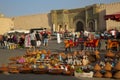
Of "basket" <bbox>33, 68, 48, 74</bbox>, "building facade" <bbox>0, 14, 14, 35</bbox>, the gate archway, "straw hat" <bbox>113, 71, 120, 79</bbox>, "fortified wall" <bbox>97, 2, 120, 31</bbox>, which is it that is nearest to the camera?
"straw hat" <bbox>113, 71, 120, 79</bbox>

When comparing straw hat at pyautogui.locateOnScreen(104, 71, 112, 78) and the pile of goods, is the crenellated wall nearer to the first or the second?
the pile of goods

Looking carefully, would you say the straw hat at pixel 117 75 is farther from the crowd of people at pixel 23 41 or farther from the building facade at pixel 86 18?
the building facade at pixel 86 18

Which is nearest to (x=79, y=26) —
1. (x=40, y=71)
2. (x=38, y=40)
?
(x=38, y=40)

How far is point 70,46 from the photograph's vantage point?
2175cm

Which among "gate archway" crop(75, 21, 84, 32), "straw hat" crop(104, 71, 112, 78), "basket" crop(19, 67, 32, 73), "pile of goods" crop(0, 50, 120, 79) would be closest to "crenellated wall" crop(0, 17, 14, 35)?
"gate archway" crop(75, 21, 84, 32)

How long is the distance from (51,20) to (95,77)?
2438 inches

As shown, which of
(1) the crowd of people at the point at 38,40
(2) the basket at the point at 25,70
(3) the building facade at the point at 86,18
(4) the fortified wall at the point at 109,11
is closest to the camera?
(2) the basket at the point at 25,70

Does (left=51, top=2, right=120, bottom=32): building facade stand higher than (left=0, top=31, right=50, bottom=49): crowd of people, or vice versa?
(left=51, top=2, right=120, bottom=32): building facade

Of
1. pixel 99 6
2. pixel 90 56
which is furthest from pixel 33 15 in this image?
pixel 90 56

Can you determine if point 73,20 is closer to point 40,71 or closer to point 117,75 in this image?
point 40,71

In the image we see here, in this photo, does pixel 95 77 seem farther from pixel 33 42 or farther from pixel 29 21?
pixel 29 21

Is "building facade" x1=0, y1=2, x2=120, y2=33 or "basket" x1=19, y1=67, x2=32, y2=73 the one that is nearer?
"basket" x1=19, y1=67, x2=32, y2=73

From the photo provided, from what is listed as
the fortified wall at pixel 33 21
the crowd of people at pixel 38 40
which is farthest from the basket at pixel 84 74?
the fortified wall at pixel 33 21

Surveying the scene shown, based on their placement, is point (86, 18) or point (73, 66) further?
point (86, 18)
